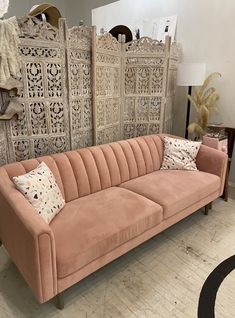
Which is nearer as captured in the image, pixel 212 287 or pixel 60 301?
pixel 60 301

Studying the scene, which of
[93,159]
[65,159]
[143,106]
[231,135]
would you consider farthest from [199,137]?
[65,159]

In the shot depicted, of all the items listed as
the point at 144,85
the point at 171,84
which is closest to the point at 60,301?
the point at 144,85

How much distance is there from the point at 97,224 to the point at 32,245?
1.62 feet

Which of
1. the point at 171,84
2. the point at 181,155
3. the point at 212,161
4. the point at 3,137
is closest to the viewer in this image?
the point at 3,137

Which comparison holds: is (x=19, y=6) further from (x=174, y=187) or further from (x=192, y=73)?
(x=174, y=187)

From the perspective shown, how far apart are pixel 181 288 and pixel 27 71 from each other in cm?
211

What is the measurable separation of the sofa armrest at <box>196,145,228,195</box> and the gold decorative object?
0.39 meters

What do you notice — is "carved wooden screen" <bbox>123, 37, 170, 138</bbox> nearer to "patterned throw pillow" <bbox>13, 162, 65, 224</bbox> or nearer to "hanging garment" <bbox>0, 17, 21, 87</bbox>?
"hanging garment" <bbox>0, 17, 21, 87</bbox>

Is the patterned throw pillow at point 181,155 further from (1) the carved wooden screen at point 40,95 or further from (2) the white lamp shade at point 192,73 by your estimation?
(1) the carved wooden screen at point 40,95

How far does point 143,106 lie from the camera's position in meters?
3.12

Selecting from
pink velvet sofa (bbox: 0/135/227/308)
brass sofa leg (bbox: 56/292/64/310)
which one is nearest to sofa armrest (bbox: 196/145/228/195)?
pink velvet sofa (bbox: 0/135/227/308)

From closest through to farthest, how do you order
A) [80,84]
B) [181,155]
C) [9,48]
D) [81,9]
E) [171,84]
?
[9,48] → [80,84] → [181,155] → [171,84] → [81,9]

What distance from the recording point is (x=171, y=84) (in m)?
3.26

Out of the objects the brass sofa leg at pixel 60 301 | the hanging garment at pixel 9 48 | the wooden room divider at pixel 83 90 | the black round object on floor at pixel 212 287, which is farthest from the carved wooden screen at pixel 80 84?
the black round object on floor at pixel 212 287
